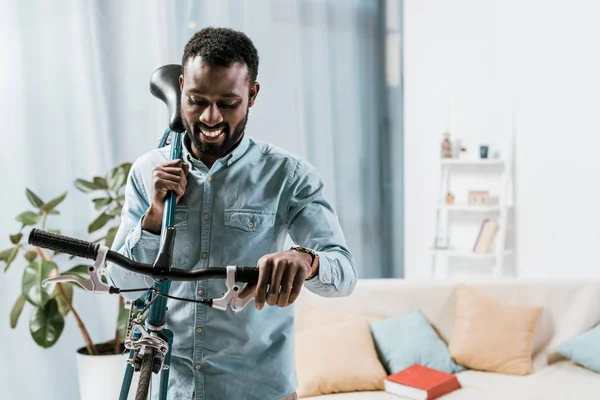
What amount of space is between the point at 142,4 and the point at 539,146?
240 centimetres

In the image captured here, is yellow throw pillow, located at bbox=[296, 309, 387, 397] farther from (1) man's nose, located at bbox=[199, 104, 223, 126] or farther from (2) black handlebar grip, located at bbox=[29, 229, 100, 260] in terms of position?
(2) black handlebar grip, located at bbox=[29, 229, 100, 260]

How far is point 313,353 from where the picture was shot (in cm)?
283

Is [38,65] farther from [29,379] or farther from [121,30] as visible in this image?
[29,379]

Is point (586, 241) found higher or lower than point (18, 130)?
lower

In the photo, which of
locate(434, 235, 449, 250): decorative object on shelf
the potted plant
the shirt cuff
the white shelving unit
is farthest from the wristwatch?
locate(434, 235, 449, 250): decorative object on shelf

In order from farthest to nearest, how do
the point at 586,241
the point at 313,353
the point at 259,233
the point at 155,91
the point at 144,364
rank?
the point at 586,241 < the point at 313,353 < the point at 155,91 < the point at 259,233 < the point at 144,364

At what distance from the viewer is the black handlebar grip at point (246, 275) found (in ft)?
3.09

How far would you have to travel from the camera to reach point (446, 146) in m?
4.39

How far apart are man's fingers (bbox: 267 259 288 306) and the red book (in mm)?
1898

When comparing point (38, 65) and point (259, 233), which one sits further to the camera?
point (38, 65)

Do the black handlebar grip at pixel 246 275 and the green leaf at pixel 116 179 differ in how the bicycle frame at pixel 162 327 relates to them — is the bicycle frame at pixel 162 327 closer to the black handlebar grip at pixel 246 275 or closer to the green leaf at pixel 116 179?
the black handlebar grip at pixel 246 275

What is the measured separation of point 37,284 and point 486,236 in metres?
2.78

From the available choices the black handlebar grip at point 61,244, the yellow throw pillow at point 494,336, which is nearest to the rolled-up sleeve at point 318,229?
the black handlebar grip at point 61,244

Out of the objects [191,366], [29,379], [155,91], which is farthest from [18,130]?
[191,366]
